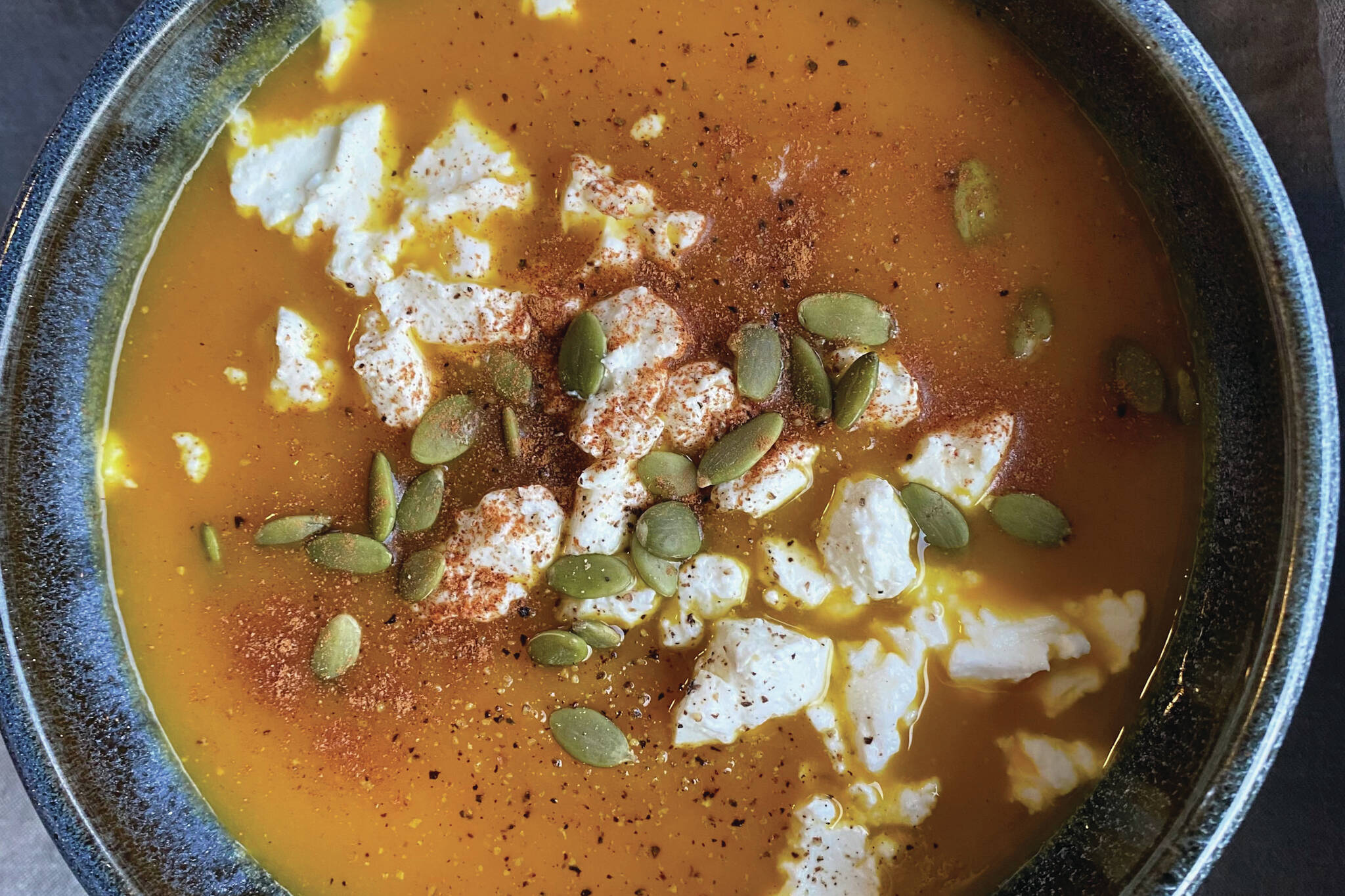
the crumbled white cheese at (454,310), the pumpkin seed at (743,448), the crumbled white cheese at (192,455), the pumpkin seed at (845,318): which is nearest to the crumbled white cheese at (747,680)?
the pumpkin seed at (743,448)

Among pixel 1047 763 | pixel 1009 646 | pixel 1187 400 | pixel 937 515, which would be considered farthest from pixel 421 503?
pixel 1187 400

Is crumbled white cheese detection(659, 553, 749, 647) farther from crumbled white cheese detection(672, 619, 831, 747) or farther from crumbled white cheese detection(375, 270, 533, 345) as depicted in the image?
crumbled white cheese detection(375, 270, 533, 345)

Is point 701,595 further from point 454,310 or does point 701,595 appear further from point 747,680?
point 454,310

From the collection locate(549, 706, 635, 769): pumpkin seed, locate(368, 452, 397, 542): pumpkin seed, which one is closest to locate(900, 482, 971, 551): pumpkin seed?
locate(549, 706, 635, 769): pumpkin seed

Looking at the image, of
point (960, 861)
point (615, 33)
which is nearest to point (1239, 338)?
point (960, 861)

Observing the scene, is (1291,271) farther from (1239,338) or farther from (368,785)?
(368,785)

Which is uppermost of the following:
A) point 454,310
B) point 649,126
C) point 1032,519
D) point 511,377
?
point 649,126
